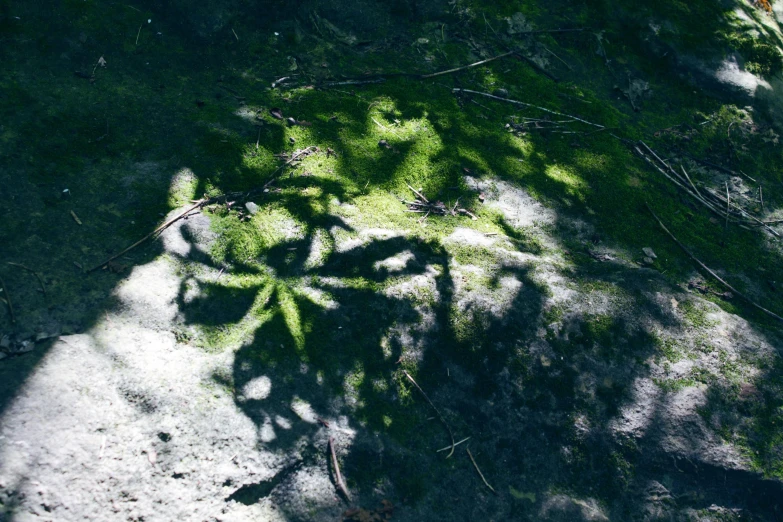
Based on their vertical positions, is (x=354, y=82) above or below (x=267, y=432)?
above

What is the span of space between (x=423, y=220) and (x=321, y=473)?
2.29m

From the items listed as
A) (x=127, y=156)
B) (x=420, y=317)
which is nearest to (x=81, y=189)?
(x=127, y=156)

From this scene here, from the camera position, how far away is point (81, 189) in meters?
4.15

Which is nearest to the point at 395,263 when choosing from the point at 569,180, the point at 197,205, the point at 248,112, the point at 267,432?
the point at 267,432

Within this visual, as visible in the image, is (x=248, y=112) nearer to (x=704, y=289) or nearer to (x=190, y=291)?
(x=190, y=291)

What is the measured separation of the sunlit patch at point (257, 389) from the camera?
333 centimetres

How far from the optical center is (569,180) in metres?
5.25

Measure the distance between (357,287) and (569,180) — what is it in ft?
8.86

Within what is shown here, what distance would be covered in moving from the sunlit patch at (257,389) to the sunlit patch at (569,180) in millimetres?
3471

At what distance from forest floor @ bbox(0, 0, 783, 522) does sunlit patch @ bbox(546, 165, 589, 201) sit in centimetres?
6

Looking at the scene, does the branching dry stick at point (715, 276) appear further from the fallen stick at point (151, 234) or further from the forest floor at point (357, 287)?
the fallen stick at point (151, 234)

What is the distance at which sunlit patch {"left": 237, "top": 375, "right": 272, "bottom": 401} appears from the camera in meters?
3.33

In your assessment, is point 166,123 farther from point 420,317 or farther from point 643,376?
point 643,376

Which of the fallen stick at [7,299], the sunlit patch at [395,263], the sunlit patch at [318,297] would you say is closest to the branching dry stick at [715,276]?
the sunlit patch at [395,263]
